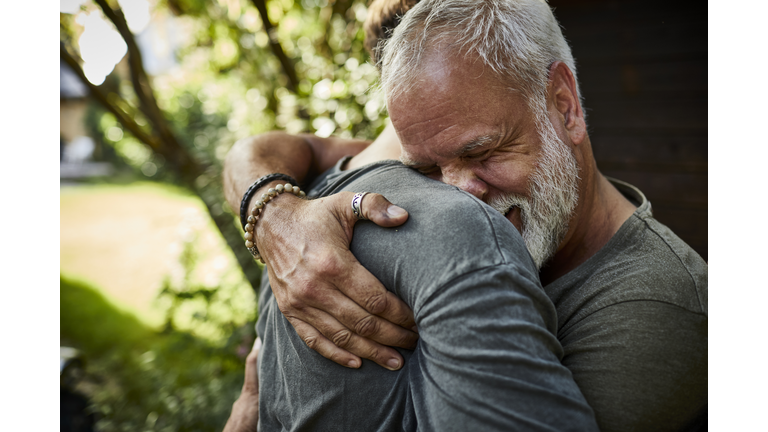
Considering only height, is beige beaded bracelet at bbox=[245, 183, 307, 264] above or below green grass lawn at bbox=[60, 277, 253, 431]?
above

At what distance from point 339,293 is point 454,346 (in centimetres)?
32

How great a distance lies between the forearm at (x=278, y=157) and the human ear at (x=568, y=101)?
3.27 ft

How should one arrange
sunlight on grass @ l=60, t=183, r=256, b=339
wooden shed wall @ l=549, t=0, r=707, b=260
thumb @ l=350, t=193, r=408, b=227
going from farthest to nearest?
sunlight on grass @ l=60, t=183, r=256, b=339
wooden shed wall @ l=549, t=0, r=707, b=260
thumb @ l=350, t=193, r=408, b=227

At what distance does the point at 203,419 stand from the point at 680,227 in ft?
11.5

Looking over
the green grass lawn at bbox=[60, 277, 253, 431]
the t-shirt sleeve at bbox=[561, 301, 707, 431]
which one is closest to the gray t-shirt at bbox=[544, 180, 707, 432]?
the t-shirt sleeve at bbox=[561, 301, 707, 431]

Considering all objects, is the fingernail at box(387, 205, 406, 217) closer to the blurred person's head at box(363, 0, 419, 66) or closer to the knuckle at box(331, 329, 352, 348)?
the knuckle at box(331, 329, 352, 348)

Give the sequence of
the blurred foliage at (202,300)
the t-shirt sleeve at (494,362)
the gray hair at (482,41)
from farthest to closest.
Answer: the blurred foliage at (202,300)
the gray hair at (482,41)
the t-shirt sleeve at (494,362)

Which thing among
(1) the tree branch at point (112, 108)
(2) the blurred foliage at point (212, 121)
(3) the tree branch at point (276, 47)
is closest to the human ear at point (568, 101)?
(2) the blurred foliage at point (212, 121)

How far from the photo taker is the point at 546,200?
4.38 ft

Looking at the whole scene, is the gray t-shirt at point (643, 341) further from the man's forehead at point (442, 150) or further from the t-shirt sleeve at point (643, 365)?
the man's forehead at point (442, 150)

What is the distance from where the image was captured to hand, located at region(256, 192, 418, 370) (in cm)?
95

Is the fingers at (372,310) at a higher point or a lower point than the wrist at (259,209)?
lower

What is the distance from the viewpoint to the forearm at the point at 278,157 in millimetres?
1731

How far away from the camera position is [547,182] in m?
1.33
